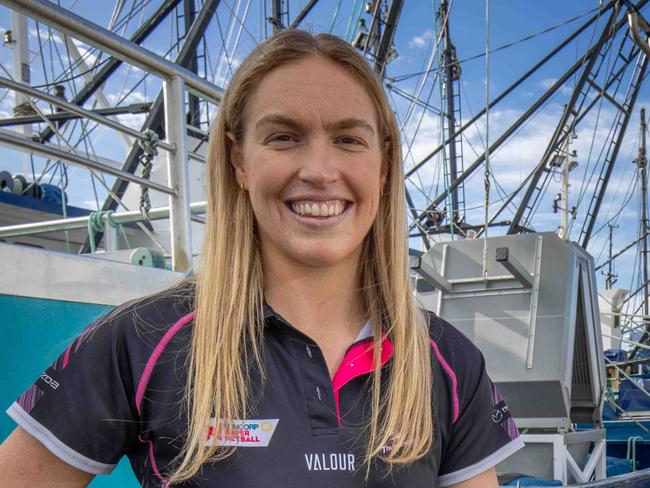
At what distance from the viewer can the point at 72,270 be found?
A: 7.75ft

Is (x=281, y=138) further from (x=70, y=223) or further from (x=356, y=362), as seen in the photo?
(x=70, y=223)

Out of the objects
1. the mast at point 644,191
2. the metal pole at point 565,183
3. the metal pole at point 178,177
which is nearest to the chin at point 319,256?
the metal pole at point 178,177

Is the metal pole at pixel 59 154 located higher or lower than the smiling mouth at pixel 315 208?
higher

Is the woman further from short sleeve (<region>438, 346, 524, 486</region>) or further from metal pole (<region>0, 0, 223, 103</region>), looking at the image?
metal pole (<region>0, 0, 223, 103</region>)

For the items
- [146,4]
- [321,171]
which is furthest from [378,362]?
[146,4]

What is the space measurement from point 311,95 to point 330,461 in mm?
716

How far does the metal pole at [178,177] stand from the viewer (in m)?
2.86

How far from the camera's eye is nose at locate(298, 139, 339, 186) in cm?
136

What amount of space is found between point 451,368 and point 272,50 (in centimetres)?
78

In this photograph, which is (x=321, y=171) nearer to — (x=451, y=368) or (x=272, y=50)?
(x=272, y=50)

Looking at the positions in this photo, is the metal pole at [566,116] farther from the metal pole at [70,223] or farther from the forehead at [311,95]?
the forehead at [311,95]

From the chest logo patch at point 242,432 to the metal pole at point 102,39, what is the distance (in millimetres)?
1575

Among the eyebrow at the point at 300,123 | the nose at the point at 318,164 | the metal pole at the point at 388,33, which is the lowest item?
the nose at the point at 318,164

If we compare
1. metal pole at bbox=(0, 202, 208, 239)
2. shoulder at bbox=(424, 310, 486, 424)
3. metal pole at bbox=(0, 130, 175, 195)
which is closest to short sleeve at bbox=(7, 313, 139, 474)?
shoulder at bbox=(424, 310, 486, 424)
